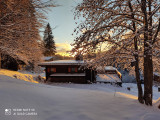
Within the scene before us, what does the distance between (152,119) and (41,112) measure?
3.27m

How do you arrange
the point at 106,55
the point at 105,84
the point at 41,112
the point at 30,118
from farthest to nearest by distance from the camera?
1. the point at 105,84
2. the point at 106,55
3. the point at 41,112
4. the point at 30,118

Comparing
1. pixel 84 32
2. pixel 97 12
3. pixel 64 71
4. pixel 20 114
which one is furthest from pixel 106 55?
pixel 64 71

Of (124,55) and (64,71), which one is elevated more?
(124,55)

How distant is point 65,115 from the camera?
8.91 ft

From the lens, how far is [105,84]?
1641cm

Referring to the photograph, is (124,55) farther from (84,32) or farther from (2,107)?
(2,107)

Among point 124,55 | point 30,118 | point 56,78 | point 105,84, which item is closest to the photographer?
point 30,118

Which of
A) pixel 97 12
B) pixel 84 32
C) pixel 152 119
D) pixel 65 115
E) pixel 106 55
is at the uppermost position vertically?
pixel 97 12

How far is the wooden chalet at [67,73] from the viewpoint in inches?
674

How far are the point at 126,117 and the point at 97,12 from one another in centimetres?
430

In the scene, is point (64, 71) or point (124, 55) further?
point (64, 71)

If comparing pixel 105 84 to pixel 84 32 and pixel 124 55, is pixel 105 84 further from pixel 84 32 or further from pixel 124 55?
pixel 84 32

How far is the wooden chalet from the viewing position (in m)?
17.1

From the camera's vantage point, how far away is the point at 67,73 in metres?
17.8
